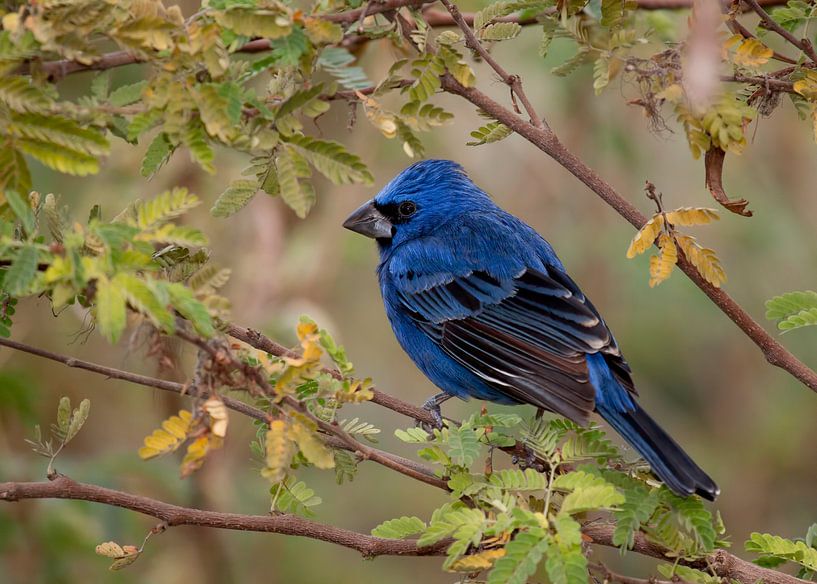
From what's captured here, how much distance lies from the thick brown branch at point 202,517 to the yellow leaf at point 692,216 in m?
1.12

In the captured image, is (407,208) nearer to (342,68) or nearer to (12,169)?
(342,68)

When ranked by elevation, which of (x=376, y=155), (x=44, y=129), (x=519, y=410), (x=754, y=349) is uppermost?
(x=44, y=129)

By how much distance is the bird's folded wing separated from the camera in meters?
3.69

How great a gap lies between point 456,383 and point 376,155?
8.63 ft

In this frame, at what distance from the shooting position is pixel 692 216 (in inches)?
115

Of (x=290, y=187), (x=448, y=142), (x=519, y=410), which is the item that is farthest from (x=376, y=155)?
(x=290, y=187)

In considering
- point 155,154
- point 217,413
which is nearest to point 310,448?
point 217,413

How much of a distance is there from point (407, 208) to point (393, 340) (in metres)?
3.45

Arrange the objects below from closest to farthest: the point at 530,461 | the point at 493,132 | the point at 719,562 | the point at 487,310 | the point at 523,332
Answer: the point at 719,562
the point at 530,461
the point at 493,132
the point at 523,332
the point at 487,310

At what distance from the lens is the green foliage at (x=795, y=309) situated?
10.1 feet

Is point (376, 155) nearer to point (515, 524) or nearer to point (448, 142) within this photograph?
point (448, 142)

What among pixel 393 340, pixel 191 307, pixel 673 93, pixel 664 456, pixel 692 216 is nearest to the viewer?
pixel 191 307

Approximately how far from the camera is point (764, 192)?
6.92 metres

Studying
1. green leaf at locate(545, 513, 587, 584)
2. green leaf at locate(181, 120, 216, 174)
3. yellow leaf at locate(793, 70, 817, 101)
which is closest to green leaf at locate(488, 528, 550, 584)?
green leaf at locate(545, 513, 587, 584)
